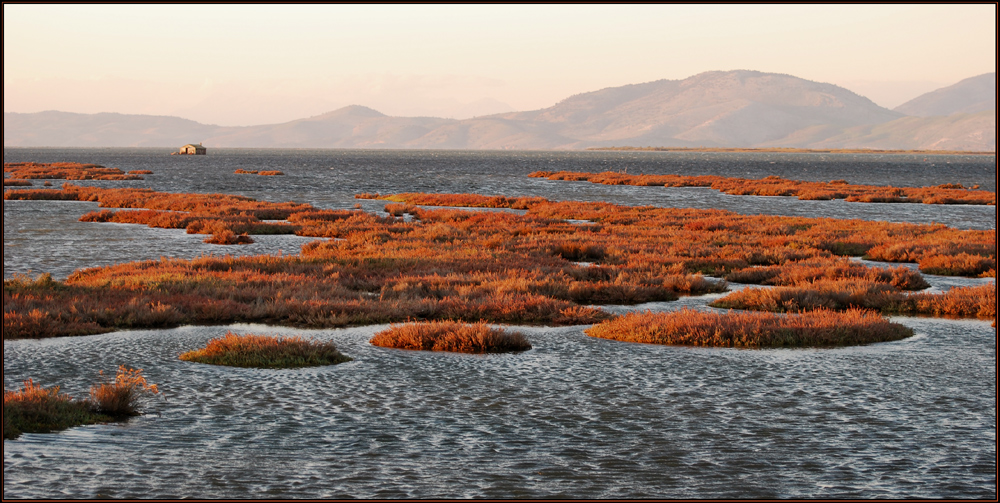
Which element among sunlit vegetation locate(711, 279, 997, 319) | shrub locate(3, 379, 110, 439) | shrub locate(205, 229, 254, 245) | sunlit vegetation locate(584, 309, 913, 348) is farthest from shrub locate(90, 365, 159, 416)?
shrub locate(205, 229, 254, 245)

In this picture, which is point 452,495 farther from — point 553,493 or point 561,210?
point 561,210

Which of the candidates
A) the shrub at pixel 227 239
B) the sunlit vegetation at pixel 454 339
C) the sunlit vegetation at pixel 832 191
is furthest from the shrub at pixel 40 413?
the sunlit vegetation at pixel 832 191

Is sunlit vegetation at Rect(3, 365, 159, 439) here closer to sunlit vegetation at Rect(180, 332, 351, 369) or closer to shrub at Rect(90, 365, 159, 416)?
shrub at Rect(90, 365, 159, 416)

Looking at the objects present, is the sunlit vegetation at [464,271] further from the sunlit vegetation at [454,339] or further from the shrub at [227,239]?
the shrub at [227,239]

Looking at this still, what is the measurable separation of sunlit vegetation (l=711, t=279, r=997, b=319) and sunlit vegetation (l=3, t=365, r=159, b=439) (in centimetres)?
1568

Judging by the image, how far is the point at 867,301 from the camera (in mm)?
23172

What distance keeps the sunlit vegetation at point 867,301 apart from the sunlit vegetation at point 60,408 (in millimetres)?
15677

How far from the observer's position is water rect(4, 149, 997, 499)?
9.61 m

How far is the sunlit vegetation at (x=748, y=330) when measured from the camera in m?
18.4

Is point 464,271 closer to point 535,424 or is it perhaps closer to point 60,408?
point 535,424

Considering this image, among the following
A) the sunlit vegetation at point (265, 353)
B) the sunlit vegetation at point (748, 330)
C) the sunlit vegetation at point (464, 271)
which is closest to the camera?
the sunlit vegetation at point (265, 353)

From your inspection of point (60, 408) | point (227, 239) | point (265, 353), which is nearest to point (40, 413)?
point (60, 408)

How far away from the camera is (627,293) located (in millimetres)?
24641

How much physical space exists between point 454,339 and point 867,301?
40.1 ft
